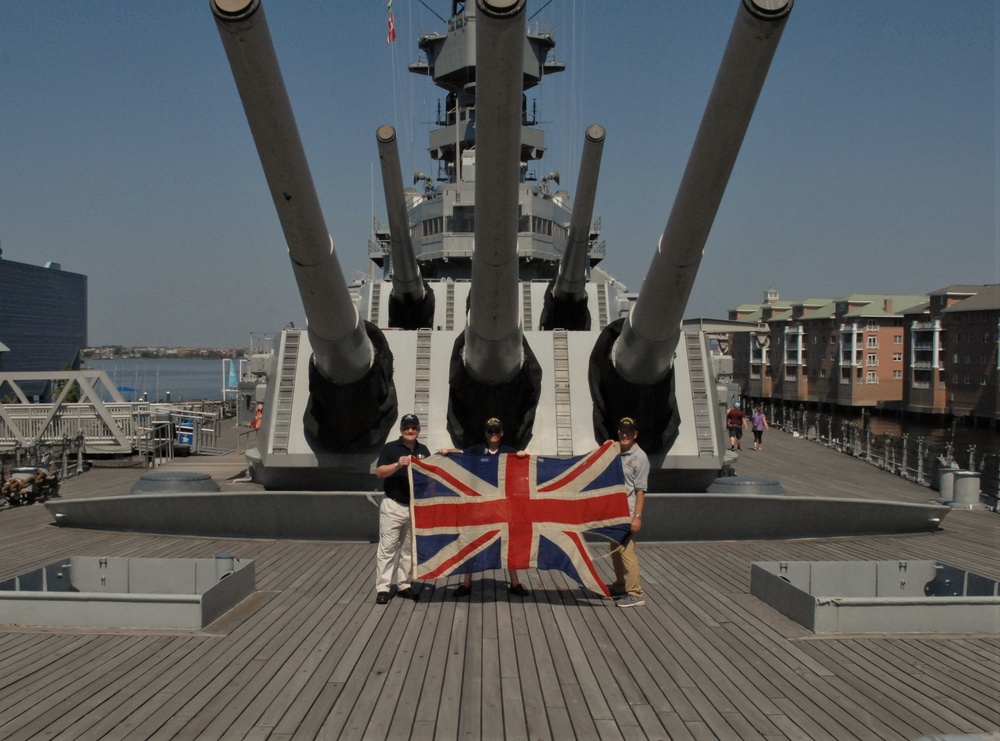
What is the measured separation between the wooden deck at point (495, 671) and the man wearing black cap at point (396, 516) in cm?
13

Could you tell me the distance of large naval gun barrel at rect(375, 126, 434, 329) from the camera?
8.72 metres

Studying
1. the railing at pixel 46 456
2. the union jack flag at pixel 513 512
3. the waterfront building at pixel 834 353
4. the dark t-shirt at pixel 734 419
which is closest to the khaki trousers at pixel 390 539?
the union jack flag at pixel 513 512

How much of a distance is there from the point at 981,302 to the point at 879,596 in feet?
145

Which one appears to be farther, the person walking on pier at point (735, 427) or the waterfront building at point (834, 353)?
the waterfront building at point (834, 353)

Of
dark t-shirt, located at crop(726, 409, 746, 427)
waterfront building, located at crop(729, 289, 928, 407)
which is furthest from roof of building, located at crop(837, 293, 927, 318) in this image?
dark t-shirt, located at crop(726, 409, 746, 427)

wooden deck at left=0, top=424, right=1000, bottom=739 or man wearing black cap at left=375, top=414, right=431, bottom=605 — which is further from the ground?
man wearing black cap at left=375, top=414, right=431, bottom=605

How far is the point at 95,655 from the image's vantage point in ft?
12.4

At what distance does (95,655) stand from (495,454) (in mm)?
2098

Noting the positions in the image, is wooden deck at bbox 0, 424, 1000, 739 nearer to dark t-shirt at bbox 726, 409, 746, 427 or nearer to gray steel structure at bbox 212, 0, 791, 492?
gray steel structure at bbox 212, 0, 791, 492

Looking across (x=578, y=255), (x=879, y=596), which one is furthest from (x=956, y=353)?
(x=879, y=596)

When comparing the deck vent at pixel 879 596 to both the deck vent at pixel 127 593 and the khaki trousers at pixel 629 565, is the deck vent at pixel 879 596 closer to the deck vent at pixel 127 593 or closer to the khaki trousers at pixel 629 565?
the khaki trousers at pixel 629 565

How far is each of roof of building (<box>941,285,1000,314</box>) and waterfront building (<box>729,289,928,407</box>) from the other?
25.7 ft

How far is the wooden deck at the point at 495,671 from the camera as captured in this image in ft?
10.1

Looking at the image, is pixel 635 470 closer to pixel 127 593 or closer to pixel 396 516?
pixel 396 516
